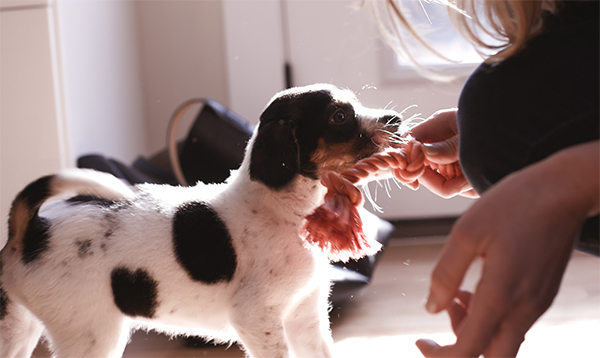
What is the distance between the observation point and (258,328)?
81cm

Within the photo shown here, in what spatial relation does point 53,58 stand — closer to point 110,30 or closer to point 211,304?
point 110,30

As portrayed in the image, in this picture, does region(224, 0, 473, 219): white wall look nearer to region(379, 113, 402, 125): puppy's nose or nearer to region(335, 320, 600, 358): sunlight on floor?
region(335, 320, 600, 358): sunlight on floor

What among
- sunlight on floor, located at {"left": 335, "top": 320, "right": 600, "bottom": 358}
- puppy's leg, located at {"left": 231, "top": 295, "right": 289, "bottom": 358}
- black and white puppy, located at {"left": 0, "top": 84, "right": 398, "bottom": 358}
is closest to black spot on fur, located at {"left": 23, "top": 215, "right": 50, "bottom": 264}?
black and white puppy, located at {"left": 0, "top": 84, "right": 398, "bottom": 358}

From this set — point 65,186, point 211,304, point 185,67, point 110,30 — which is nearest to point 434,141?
point 211,304

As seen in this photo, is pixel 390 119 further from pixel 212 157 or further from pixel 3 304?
pixel 212 157

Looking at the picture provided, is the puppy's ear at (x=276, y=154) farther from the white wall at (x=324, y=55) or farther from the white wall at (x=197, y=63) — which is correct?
the white wall at (x=324, y=55)

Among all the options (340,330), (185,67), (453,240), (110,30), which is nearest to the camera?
(453,240)

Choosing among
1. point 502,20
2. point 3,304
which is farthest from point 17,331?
point 502,20

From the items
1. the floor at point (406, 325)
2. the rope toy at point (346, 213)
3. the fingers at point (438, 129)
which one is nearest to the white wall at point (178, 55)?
the floor at point (406, 325)

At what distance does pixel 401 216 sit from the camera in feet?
7.18

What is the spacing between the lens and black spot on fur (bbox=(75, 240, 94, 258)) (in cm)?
81

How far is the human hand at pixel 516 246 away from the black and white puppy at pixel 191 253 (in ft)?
1.32

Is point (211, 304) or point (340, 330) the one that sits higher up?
point (211, 304)

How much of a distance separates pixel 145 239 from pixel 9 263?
0.69ft
